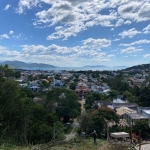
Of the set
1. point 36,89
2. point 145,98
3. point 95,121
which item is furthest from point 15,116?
point 36,89

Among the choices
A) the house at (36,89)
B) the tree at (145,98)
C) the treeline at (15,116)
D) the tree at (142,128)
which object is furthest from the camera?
the house at (36,89)

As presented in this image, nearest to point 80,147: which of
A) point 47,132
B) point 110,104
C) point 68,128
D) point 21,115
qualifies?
point 21,115

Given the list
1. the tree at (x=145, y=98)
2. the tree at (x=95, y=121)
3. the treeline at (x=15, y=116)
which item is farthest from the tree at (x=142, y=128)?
the tree at (x=145, y=98)

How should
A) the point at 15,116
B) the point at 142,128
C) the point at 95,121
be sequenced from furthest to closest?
the point at 142,128
the point at 95,121
the point at 15,116

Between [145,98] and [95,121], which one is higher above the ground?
[145,98]

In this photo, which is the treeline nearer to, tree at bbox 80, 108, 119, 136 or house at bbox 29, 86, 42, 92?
tree at bbox 80, 108, 119, 136

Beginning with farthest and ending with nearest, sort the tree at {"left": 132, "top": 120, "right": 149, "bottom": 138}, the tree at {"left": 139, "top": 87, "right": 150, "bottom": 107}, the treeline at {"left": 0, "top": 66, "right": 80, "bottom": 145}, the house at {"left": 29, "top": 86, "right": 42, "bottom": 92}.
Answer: the house at {"left": 29, "top": 86, "right": 42, "bottom": 92}
the tree at {"left": 139, "top": 87, "right": 150, "bottom": 107}
the tree at {"left": 132, "top": 120, "right": 149, "bottom": 138}
the treeline at {"left": 0, "top": 66, "right": 80, "bottom": 145}

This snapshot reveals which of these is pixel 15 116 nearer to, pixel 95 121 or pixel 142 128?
pixel 95 121

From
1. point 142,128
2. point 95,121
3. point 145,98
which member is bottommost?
point 142,128

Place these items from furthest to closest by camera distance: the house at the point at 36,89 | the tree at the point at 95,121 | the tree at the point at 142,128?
the house at the point at 36,89
the tree at the point at 142,128
the tree at the point at 95,121

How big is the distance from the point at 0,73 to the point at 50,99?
15174mm

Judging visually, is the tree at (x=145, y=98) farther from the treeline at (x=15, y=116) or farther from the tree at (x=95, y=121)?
the treeline at (x=15, y=116)

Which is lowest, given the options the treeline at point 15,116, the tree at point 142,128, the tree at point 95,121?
the tree at point 142,128

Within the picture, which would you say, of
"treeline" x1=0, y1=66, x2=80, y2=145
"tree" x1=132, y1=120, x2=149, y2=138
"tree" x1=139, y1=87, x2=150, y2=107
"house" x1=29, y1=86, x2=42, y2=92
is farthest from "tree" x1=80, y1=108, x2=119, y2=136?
"house" x1=29, y1=86, x2=42, y2=92
